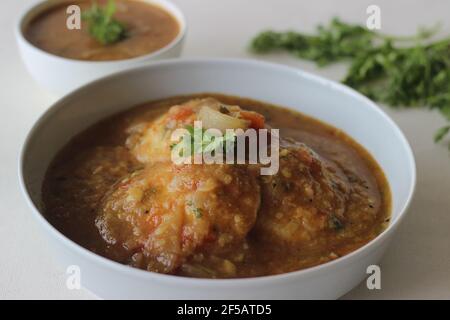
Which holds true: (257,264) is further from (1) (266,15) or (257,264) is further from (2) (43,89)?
(1) (266,15)

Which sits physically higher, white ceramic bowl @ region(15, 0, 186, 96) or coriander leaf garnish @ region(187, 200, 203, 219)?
white ceramic bowl @ region(15, 0, 186, 96)

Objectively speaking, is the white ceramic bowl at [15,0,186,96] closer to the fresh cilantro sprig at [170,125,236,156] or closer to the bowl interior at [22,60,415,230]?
the bowl interior at [22,60,415,230]

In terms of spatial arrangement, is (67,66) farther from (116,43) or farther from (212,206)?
(212,206)

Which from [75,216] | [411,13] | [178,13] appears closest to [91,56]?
[178,13]

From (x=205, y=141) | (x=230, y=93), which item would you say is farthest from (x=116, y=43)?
(x=205, y=141)

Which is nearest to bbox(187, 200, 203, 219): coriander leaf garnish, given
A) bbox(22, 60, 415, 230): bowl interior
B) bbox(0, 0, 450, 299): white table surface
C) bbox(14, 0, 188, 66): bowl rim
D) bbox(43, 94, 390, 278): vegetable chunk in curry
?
bbox(43, 94, 390, 278): vegetable chunk in curry

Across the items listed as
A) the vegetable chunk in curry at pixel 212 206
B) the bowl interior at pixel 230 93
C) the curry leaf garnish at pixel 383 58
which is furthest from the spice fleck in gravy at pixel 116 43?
the vegetable chunk in curry at pixel 212 206
